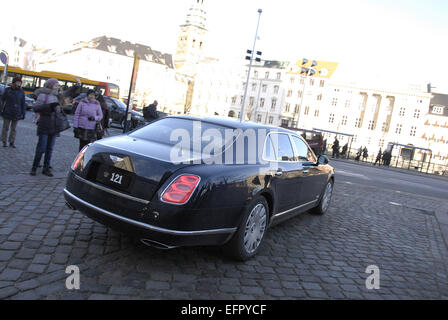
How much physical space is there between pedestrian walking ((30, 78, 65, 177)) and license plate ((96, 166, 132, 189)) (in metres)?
3.77

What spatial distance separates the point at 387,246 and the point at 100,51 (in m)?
109

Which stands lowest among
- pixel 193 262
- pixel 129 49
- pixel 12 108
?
pixel 193 262

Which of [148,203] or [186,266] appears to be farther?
[186,266]

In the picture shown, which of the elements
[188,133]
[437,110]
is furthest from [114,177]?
[437,110]

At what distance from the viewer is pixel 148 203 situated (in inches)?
137

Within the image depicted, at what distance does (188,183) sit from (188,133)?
1.33 meters

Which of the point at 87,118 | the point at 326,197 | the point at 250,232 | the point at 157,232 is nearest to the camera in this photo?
the point at 157,232

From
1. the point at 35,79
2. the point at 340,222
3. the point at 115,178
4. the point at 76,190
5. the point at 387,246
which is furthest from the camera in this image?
the point at 35,79

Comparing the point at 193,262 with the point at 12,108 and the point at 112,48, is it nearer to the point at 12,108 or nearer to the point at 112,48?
the point at 12,108

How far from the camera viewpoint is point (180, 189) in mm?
3463

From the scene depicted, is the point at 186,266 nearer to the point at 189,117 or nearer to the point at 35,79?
the point at 189,117

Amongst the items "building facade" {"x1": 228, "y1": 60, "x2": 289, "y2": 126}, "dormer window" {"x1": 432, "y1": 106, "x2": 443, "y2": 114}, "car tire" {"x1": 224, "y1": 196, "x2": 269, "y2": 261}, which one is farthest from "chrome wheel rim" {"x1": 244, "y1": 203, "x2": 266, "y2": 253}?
"building facade" {"x1": 228, "y1": 60, "x2": 289, "y2": 126}

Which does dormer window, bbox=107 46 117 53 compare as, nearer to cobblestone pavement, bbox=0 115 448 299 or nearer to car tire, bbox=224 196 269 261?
cobblestone pavement, bbox=0 115 448 299

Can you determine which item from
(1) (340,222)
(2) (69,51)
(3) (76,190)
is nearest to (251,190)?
(3) (76,190)
